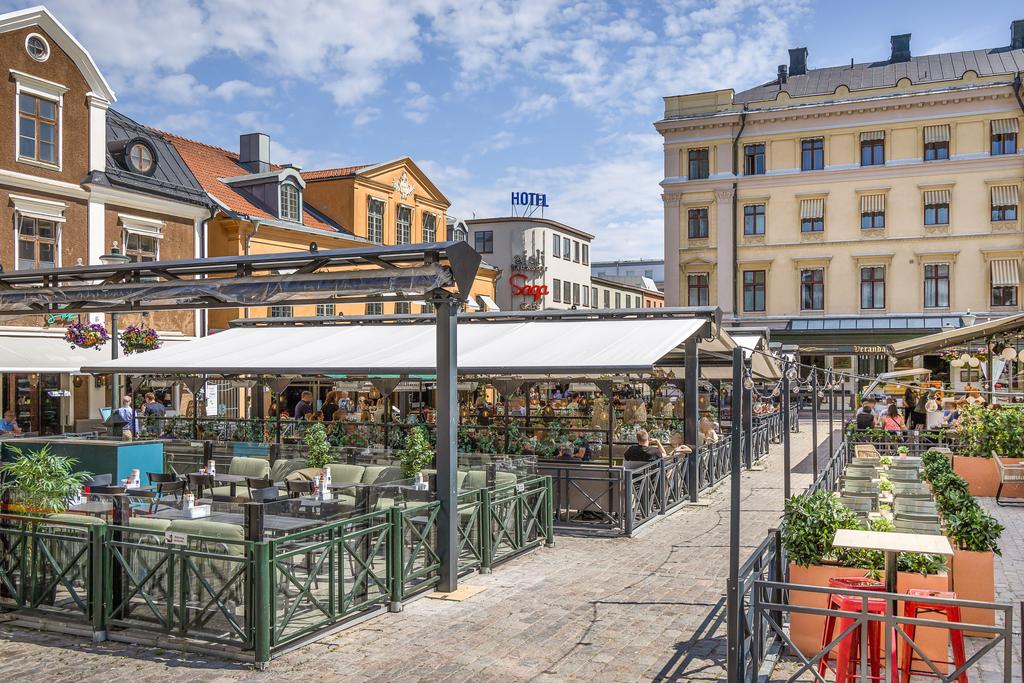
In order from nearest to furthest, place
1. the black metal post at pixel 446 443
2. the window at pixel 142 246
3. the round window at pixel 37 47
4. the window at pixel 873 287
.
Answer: the black metal post at pixel 446 443
the round window at pixel 37 47
the window at pixel 142 246
the window at pixel 873 287

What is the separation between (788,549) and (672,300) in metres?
39.4

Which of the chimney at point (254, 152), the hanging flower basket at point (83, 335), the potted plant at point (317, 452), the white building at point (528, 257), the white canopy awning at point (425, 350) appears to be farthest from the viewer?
the white building at point (528, 257)

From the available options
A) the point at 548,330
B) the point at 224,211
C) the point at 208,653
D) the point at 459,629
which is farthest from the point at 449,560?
the point at 224,211

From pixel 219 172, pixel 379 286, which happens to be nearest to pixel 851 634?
pixel 379 286

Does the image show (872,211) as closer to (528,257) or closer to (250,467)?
(528,257)

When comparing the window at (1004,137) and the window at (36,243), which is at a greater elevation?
the window at (1004,137)

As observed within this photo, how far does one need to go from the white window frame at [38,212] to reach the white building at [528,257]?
33628mm

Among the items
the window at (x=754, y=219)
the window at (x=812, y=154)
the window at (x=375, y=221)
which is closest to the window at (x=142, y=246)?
the window at (x=375, y=221)

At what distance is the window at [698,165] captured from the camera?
46.2 meters

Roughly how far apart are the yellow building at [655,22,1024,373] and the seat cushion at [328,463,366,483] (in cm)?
3315

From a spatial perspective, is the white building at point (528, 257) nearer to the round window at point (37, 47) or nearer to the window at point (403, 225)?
the window at point (403, 225)

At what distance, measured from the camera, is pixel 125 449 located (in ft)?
45.0

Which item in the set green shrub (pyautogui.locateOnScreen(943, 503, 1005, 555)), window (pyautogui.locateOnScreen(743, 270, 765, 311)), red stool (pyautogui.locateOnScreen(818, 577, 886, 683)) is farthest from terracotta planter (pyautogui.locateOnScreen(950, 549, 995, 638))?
window (pyautogui.locateOnScreen(743, 270, 765, 311))

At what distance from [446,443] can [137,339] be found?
16.0 m
